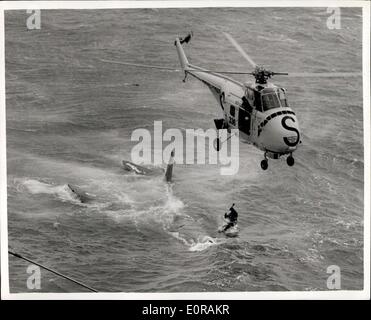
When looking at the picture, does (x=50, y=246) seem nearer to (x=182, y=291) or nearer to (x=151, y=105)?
(x=182, y=291)

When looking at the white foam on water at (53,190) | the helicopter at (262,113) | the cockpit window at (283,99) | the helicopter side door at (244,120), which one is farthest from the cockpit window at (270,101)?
the white foam on water at (53,190)

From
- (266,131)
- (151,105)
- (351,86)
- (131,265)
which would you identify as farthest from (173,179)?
(351,86)

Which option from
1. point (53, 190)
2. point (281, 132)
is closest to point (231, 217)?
point (281, 132)

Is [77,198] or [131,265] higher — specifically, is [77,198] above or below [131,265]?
above

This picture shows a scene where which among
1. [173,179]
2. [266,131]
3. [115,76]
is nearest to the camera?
[266,131]

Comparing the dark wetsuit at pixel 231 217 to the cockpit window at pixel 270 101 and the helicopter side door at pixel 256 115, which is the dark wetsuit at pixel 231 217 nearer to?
the helicopter side door at pixel 256 115

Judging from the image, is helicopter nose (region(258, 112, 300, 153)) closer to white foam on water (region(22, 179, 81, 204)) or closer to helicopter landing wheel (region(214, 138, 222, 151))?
helicopter landing wheel (region(214, 138, 222, 151))

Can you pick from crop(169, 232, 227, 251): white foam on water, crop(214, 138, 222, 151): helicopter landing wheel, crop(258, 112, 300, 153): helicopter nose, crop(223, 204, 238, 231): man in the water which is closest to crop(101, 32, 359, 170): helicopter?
crop(258, 112, 300, 153): helicopter nose
